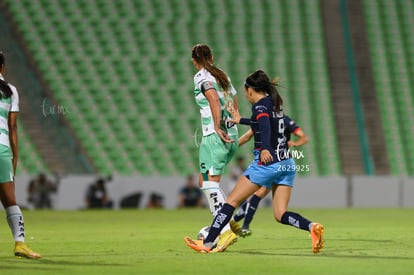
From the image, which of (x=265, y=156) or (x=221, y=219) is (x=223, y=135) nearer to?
(x=265, y=156)

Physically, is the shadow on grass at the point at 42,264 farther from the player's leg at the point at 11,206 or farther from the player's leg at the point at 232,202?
the player's leg at the point at 232,202

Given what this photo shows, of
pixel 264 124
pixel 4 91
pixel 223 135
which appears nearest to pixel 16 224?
pixel 4 91

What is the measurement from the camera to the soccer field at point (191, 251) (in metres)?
8.55

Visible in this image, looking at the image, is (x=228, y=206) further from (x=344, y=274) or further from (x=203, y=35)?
(x=203, y=35)

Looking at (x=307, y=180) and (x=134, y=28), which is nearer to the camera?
(x=307, y=180)

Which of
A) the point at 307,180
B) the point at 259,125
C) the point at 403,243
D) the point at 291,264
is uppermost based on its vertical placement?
the point at 259,125

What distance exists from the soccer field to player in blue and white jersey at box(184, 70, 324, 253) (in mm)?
308

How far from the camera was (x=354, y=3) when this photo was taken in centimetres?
3269

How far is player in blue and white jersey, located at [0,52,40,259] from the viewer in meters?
9.20

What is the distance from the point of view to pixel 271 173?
392 inches

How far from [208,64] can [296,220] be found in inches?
79.6

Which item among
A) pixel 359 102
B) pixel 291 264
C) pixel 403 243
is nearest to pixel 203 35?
pixel 359 102

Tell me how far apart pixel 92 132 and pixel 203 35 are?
541 cm

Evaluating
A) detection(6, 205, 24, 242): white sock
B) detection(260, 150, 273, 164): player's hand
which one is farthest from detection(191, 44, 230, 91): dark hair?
detection(6, 205, 24, 242): white sock
